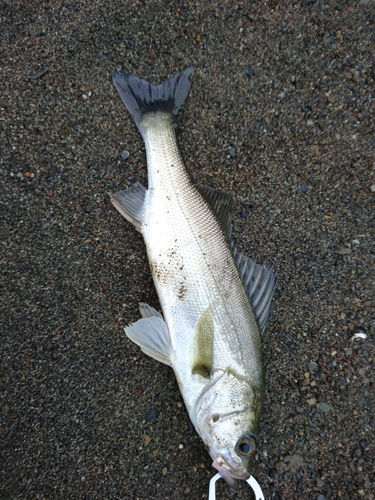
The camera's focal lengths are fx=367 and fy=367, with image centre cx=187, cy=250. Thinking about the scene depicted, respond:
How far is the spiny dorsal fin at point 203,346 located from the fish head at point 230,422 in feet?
0.27

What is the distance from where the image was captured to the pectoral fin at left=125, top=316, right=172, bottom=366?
2148mm

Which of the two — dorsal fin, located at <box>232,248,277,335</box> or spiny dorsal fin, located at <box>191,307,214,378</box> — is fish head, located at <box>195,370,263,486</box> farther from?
dorsal fin, located at <box>232,248,277,335</box>

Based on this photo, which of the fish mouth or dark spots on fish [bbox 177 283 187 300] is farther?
dark spots on fish [bbox 177 283 187 300]

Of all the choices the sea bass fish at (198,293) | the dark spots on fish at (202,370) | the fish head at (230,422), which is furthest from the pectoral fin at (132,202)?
the fish head at (230,422)

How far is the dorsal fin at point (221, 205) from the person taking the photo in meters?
2.23

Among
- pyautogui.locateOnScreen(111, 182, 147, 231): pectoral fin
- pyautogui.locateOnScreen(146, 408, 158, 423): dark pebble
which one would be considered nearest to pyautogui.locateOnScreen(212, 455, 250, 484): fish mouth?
pyautogui.locateOnScreen(146, 408, 158, 423): dark pebble

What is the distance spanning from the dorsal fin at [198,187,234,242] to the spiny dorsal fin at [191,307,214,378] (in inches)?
20.4

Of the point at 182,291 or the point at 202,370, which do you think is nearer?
the point at 202,370

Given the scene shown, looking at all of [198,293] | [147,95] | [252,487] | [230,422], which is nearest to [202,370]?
[230,422]

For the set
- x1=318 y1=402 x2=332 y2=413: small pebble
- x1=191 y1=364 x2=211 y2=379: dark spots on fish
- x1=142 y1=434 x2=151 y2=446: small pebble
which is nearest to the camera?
x1=191 y1=364 x2=211 y2=379: dark spots on fish

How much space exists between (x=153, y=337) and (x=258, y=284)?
70 cm

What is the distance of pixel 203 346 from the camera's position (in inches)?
79.5

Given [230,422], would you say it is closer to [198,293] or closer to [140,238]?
[198,293]

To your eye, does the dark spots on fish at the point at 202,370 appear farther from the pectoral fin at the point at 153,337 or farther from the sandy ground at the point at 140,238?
the sandy ground at the point at 140,238
